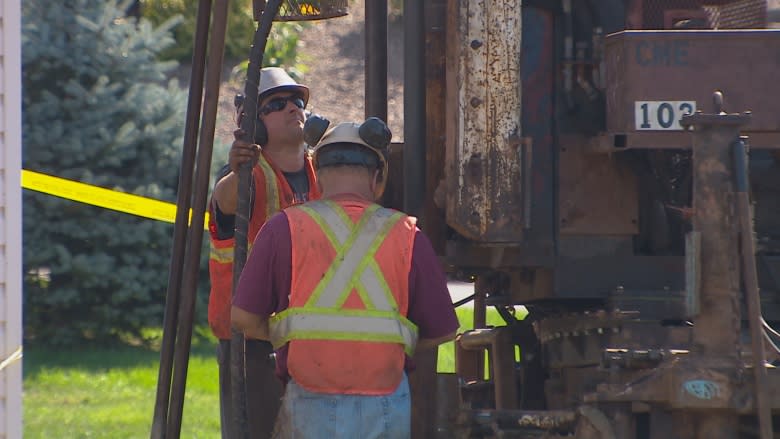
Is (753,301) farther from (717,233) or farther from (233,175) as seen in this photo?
(233,175)

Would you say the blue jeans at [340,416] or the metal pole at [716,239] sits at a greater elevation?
the metal pole at [716,239]

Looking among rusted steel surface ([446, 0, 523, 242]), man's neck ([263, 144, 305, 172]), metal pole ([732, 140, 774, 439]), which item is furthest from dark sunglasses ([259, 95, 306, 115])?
metal pole ([732, 140, 774, 439])

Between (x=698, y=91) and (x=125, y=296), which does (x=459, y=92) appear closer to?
(x=698, y=91)

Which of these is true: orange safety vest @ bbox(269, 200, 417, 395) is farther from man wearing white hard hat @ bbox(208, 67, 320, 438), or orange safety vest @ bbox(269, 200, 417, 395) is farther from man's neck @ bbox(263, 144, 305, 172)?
man's neck @ bbox(263, 144, 305, 172)

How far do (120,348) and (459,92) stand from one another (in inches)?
300

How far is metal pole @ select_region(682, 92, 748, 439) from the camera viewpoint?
4.10 metres

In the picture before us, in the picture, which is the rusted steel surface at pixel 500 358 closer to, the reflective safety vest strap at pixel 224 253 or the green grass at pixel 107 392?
the green grass at pixel 107 392

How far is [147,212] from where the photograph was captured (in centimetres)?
1009

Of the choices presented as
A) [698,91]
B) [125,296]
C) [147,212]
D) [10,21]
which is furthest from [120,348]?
[698,91]

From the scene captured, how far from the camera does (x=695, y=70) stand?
4730 millimetres

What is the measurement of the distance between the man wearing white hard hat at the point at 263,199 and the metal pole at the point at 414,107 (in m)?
0.43

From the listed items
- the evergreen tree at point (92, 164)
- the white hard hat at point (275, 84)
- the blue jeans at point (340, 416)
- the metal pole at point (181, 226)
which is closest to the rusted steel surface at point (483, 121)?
the blue jeans at point (340, 416)

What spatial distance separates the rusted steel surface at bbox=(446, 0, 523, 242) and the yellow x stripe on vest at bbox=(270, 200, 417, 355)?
58 centimetres

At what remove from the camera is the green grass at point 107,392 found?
28.0ft
